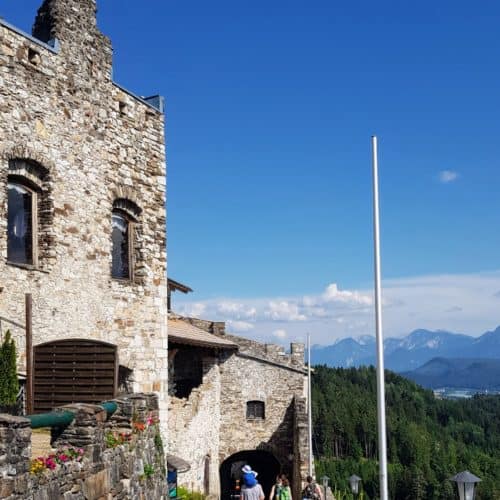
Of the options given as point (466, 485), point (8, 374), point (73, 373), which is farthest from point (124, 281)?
point (466, 485)

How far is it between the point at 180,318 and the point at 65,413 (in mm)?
21580

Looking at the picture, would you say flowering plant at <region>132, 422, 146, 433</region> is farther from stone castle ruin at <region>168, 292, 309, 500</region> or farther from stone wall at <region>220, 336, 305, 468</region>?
stone wall at <region>220, 336, 305, 468</region>

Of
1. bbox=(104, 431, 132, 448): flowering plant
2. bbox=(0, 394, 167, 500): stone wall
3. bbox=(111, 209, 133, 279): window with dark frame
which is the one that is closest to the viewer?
bbox=(0, 394, 167, 500): stone wall

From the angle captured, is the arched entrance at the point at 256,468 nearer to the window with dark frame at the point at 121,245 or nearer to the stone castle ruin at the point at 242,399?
the stone castle ruin at the point at 242,399

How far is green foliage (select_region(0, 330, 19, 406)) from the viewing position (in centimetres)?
1025

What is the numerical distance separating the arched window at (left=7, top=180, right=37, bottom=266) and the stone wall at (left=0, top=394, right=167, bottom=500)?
132 inches

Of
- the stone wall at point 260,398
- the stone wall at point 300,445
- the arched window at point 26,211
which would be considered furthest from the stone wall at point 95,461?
the stone wall at point 260,398

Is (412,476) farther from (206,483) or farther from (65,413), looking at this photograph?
(65,413)

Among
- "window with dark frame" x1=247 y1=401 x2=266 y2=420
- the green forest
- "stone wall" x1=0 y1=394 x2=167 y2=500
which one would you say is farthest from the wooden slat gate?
the green forest

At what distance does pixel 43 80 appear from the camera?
472 inches

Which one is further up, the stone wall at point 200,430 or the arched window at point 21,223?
the arched window at point 21,223

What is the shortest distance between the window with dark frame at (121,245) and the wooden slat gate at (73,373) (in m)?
2.20

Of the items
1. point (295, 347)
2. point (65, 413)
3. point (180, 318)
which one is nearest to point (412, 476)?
point (295, 347)

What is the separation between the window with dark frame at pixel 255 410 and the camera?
96.7 feet
